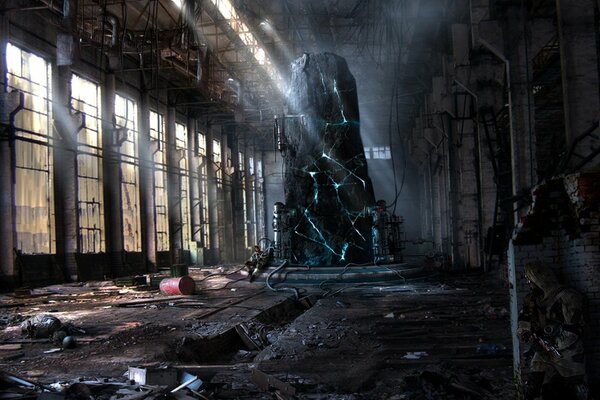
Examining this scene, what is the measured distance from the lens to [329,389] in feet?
16.8

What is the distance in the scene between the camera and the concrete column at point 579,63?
9.59m

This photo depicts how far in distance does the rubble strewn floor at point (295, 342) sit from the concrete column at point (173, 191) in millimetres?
12935

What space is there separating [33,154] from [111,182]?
4.51m

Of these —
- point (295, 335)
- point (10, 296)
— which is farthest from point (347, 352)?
point (10, 296)

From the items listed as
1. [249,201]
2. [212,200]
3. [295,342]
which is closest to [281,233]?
[295,342]

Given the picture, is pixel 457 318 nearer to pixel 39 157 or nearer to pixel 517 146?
pixel 517 146

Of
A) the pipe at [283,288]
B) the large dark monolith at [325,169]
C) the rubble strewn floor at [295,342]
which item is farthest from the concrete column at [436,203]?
the rubble strewn floor at [295,342]

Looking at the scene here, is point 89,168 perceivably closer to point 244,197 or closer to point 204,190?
point 204,190

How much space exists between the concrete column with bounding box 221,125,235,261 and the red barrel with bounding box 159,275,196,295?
19.3 m

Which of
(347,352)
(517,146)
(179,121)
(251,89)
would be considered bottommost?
(347,352)

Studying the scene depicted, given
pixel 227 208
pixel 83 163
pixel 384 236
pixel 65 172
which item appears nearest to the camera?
pixel 384 236

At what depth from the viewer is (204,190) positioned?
30.2 meters

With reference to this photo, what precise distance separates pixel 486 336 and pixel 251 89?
79.8ft

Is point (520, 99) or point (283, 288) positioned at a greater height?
point (520, 99)
